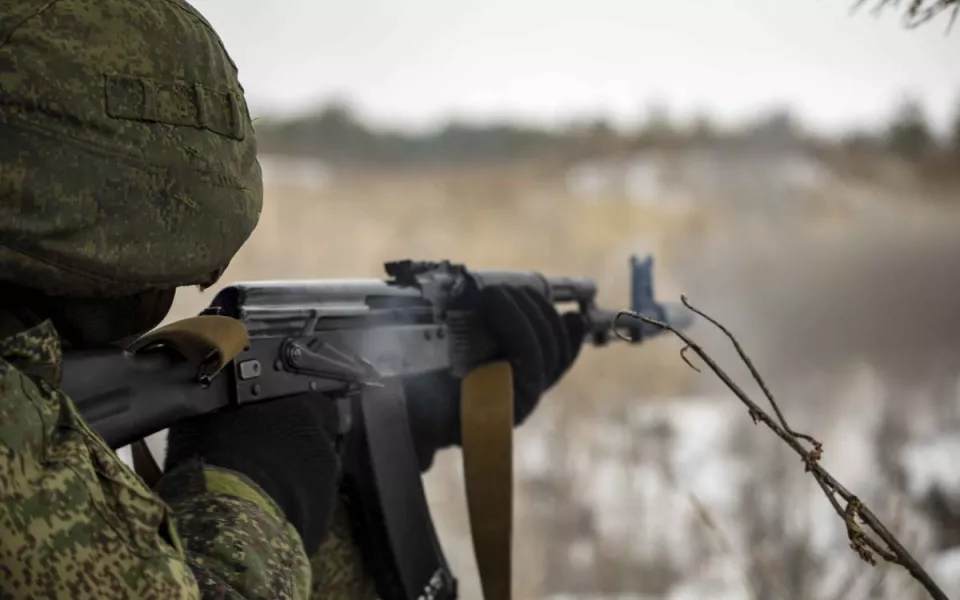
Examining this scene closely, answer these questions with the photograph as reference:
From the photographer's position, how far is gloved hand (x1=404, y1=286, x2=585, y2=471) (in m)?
1.33

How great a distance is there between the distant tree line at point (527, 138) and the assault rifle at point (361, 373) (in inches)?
66.4

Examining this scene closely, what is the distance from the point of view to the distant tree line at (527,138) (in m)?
3.04

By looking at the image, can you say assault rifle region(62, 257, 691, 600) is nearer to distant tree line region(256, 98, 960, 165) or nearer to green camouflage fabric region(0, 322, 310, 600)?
green camouflage fabric region(0, 322, 310, 600)

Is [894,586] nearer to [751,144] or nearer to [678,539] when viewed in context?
[678,539]

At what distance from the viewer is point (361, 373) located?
3.48 feet

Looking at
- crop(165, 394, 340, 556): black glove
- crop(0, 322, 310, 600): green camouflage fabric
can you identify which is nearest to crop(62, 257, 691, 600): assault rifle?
crop(165, 394, 340, 556): black glove

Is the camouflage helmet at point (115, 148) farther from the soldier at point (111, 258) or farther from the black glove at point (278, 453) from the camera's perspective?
the black glove at point (278, 453)

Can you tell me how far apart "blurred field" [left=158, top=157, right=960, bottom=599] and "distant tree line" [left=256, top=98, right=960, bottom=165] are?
9 centimetres

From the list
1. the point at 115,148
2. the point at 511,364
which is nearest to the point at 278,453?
the point at 115,148

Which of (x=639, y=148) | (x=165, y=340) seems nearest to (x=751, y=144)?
(x=639, y=148)

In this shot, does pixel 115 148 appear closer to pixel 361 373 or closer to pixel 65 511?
pixel 65 511

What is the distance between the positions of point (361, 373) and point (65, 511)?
1.95 feet

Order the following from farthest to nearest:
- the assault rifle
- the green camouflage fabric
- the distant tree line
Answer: the distant tree line < the assault rifle < the green camouflage fabric

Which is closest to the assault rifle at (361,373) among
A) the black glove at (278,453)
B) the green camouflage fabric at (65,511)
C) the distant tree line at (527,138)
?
the black glove at (278,453)
